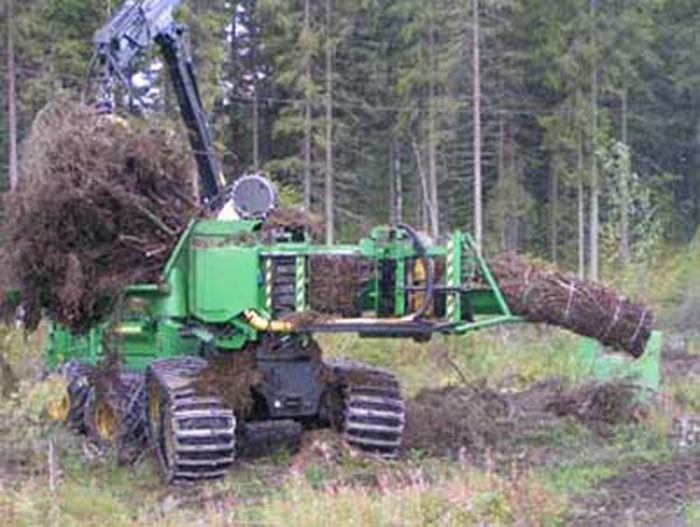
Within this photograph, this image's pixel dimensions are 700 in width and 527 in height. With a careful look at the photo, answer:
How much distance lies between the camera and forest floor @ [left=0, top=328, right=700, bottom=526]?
8602 millimetres

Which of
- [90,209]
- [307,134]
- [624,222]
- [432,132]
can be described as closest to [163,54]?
[90,209]

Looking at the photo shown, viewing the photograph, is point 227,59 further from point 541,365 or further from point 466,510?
point 466,510

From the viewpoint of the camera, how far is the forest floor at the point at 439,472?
8602 millimetres

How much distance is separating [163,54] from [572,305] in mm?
6267

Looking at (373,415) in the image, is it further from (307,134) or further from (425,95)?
(425,95)

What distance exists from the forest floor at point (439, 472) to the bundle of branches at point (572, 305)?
1.09 metres

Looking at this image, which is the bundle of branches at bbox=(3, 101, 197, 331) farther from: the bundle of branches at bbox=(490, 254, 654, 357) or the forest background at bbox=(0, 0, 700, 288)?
the forest background at bbox=(0, 0, 700, 288)

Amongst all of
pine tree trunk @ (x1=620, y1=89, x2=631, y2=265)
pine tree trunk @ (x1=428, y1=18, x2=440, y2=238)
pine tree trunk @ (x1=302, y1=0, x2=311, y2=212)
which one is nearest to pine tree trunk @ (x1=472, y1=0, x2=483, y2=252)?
pine tree trunk @ (x1=428, y1=18, x2=440, y2=238)

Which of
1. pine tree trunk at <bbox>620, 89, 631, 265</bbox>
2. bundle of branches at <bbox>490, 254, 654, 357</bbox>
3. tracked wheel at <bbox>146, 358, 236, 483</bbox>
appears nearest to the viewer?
tracked wheel at <bbox>146, 358, 236, 483</bbox>

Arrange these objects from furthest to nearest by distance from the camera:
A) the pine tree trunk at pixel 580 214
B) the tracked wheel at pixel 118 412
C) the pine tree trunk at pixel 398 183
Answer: the pine tree trunk at pixel 398 183 < the pine tree trunk at pixel 580 214 < the tracked wheel at pixel 118 412

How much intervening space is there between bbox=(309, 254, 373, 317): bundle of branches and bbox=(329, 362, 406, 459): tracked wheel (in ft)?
3.09

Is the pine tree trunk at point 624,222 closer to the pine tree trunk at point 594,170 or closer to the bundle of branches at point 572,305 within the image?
the bundle of branches at point 572,305

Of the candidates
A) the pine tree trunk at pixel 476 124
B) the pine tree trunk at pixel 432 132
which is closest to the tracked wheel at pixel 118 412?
the pine tree trunk at pixel 476 124

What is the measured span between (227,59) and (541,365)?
2616 cm
